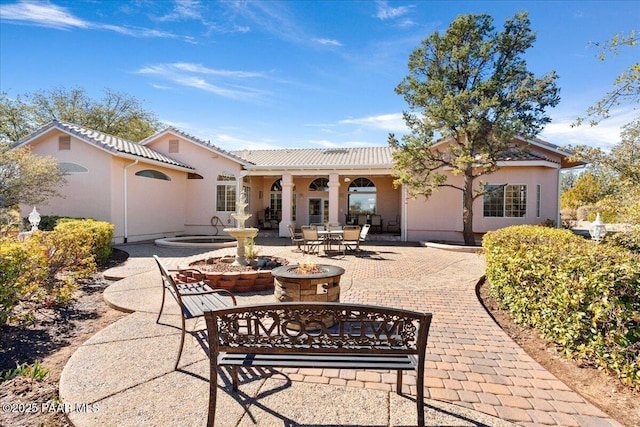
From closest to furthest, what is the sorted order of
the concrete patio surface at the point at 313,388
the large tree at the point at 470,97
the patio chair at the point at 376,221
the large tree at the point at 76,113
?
the concrete patio surface at the point at 313,388, the large tree at the point at 470,97, the patio chair at the point at 376,221, the large tree at the point at 76,113

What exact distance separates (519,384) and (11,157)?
16288 mm

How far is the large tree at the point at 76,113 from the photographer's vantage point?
24875 millimetres

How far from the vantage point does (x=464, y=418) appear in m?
2.57

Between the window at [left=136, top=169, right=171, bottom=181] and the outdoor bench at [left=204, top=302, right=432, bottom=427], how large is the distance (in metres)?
14.9

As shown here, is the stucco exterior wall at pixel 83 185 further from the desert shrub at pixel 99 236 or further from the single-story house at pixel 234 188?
the desert shrub at pixel 99 236

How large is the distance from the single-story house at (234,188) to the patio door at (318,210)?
2.7 inches

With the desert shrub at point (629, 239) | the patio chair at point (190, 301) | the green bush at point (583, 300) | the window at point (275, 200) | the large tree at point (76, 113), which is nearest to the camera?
Result: the green bush at point (583, 300)

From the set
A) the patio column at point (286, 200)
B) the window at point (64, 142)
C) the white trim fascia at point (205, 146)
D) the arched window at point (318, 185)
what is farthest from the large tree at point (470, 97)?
the window at point (64, 142)

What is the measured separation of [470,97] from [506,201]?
560cm

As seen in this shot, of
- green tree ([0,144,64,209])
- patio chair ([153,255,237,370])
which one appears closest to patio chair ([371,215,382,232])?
green tree ([0,144,64,209])

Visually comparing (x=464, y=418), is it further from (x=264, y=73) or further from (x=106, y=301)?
(x=264, y=73)

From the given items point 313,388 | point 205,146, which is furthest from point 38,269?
point 205,146

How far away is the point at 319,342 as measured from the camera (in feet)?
8.15

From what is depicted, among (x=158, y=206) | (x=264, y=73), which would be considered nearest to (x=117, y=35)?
(x=264, y=73)
